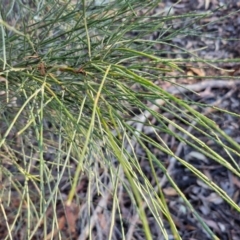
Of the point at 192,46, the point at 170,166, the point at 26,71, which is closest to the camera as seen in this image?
the point at 26,71

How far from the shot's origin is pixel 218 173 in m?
1.85

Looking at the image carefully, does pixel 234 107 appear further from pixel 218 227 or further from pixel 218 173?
pixel 218 227

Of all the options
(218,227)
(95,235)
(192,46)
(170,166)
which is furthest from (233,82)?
(95,235)

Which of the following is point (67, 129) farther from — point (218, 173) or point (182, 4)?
point (182, 4)

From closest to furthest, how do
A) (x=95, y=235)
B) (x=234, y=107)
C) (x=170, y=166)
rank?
(x=95, y=235), (x=170, y=166), (x=234, y=107)

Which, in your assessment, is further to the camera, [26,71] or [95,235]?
[95,235]

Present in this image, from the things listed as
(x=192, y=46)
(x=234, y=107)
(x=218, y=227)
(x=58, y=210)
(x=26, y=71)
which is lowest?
(x=218, y=227)

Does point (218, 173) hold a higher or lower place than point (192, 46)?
lower

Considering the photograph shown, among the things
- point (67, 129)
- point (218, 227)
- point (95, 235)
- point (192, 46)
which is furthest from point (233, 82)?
point (67, 129)

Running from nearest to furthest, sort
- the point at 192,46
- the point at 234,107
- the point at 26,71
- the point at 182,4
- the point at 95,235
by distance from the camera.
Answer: the point at 26,71
the point at 95,235
the point at 234,107
the point at 192,46
the point at 182,4

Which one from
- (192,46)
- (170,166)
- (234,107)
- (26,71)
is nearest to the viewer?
(26,71)

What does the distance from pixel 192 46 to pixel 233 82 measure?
0.36m

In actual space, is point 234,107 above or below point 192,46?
below

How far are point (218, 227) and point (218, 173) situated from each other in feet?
0.75
